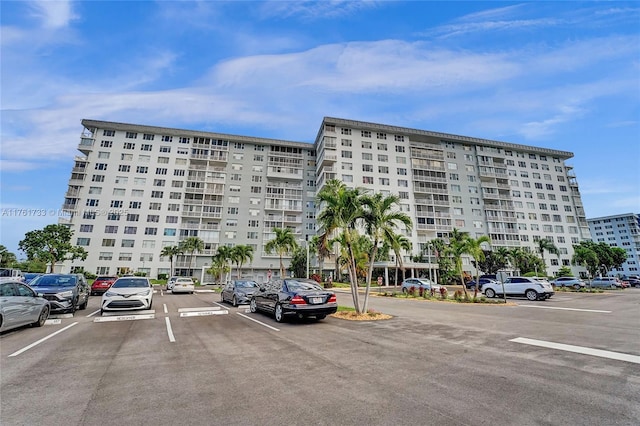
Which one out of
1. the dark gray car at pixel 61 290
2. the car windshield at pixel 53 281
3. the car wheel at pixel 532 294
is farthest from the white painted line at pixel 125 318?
the car wheel at pixel 532 294

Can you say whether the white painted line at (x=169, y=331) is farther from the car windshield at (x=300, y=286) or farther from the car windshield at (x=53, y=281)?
the car windshield at (x=53, y=281)

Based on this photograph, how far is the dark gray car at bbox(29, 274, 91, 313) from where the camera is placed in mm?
12305

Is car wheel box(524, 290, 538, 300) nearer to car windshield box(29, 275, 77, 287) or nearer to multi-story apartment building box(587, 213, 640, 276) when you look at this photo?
car windshield box(29, 275, 77, 287)

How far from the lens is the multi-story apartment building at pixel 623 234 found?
11412 cm

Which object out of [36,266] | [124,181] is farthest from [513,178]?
[36,266]

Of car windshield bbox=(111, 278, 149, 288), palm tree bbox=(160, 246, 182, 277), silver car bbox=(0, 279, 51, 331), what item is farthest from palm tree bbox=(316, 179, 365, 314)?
palm tree bbox=(160, 246, 182, 277)

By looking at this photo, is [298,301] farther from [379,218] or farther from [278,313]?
[379,218]

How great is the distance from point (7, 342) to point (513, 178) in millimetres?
83826

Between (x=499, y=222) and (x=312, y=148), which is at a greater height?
(x=312, y=148)

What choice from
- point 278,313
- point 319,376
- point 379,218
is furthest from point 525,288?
point 319,376

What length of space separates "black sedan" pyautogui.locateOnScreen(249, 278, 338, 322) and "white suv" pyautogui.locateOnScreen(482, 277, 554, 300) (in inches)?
766

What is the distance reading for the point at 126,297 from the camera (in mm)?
12672

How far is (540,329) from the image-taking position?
978 cm

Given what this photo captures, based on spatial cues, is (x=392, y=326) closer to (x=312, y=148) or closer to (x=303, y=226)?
(x=303, y=226)
